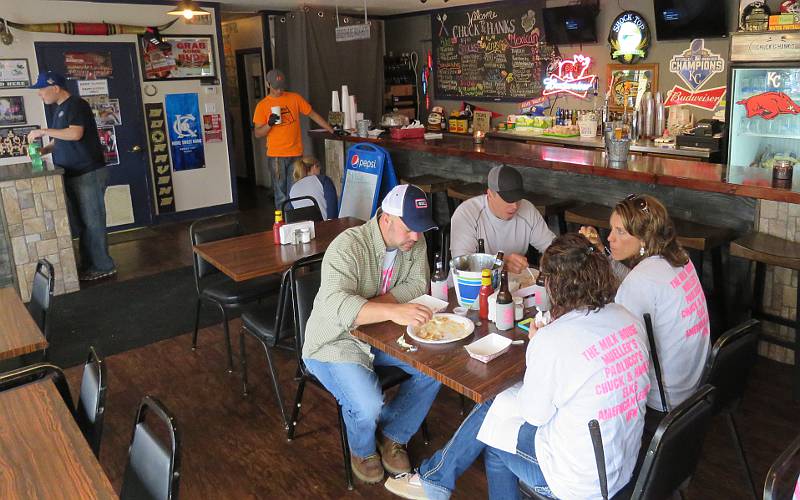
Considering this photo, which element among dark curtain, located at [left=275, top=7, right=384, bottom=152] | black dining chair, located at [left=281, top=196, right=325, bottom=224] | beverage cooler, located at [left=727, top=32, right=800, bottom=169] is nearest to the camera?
black dining chair, located at [left=281, top=196, right=325, bottom=224]

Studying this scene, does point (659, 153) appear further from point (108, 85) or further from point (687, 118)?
point (108, 85)

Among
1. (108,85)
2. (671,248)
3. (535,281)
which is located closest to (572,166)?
(535,281)

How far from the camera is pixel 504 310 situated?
2447 millimetres

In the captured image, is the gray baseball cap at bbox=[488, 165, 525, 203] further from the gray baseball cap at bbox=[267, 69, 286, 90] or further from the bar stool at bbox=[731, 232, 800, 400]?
the gray baseball cap at bbox=[267, 69, 286, 90]

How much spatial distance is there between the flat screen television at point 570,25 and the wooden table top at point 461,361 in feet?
18.1

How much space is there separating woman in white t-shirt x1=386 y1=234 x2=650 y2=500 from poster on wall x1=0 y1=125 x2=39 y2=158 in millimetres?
6519

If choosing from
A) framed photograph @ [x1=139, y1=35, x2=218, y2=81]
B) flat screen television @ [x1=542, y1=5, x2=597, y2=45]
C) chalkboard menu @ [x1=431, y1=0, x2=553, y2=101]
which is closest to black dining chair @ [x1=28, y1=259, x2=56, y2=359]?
framed photograph @ [x1=139, y1=35, x2=218, y2=81]

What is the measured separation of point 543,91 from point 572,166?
386 centimetres

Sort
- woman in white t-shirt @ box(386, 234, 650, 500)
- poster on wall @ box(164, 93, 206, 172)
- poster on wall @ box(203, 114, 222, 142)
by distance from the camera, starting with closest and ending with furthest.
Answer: woman in white t-shirt @ box(386, 234, 650, 500) → poster on wall @ box(164, 93, 206, 172) → poster on wall @ box(203, 114, 222, 142)

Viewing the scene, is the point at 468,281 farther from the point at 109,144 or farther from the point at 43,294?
the point at 109,144

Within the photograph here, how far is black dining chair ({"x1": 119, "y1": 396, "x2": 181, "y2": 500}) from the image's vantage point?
1677 mm

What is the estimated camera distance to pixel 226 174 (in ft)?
27.2

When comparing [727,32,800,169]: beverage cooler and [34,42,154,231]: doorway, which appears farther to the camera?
[34,42,154,231]: doorway

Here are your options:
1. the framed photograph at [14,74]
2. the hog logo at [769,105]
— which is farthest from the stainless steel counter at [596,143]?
the framed photograph at [14,74]
